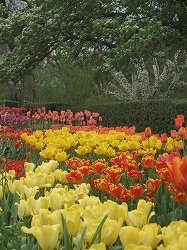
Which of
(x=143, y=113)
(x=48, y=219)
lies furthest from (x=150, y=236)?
(x=143, y=113)

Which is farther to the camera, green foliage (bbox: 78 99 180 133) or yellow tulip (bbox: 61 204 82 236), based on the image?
green foliage (bbox: 78 99 180 133)

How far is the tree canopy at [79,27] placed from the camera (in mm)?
15625

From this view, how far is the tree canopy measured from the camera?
615 inches

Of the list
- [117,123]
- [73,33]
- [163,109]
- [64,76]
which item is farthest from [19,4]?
[163,109]

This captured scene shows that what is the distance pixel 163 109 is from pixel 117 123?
114 inches

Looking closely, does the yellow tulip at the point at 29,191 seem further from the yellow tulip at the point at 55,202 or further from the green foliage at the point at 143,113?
the green foliage at the point at 143,113

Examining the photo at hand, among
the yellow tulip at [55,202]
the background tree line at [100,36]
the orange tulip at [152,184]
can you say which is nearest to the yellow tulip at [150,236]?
the yellow tulip at [55,202]

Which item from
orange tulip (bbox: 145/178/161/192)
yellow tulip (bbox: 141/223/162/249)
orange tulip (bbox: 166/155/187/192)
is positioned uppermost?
orange tulip (bbox: 166/155/187/192)

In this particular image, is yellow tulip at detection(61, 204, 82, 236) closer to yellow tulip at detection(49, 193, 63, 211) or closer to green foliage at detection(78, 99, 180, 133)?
yellow tulip at detection(49, 193, 63, 211)

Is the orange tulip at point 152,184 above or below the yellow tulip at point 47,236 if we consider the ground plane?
below

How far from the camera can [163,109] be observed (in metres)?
12.1

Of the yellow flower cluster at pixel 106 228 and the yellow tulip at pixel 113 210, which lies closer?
the yellow flower cluster at pixel 106 228

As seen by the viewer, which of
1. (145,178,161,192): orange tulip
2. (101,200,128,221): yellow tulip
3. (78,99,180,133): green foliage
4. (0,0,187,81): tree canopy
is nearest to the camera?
(101,200,128,221): yellow tulip

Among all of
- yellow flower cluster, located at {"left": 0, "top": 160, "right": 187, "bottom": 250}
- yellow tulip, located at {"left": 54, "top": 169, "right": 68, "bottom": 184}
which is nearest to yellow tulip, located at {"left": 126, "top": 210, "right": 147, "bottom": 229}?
A: yellow flower cluster, located at {"left": 0, "top": 160, "right": 187, "bottom": 250}
